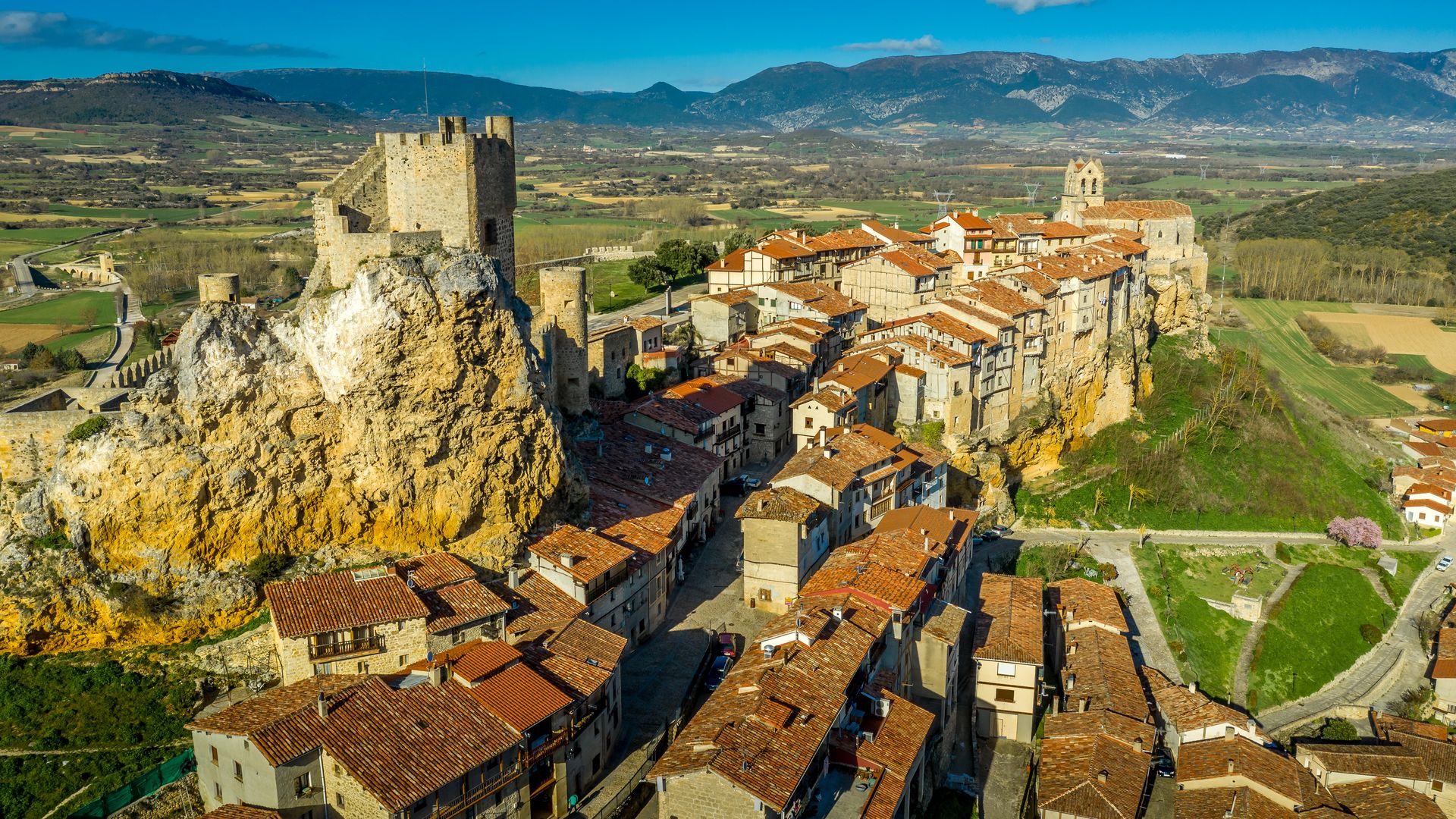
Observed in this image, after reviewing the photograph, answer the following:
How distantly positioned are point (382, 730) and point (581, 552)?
8.49m

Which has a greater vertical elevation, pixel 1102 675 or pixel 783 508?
pixel 783 508

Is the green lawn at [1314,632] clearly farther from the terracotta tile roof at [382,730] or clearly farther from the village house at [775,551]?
the terracotta tile roof at [382,730]

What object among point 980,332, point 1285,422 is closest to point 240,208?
point 980,332

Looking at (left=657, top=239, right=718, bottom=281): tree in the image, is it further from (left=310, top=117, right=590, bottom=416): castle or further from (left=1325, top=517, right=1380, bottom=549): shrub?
(left=1325, top=517, right=1380, bottom=549): shrub

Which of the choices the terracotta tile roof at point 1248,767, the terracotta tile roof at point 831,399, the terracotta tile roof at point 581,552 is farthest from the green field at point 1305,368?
the terracotta tile roof at point 581,552

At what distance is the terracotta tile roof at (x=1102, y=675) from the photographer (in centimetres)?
3250

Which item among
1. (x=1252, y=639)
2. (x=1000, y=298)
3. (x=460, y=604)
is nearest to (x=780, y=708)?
(x=460, y=604)

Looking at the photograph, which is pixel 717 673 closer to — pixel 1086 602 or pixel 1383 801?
pixel 1086 602

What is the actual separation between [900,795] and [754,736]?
12.2ft

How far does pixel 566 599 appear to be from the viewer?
29422 mm

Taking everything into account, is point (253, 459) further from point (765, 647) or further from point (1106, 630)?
point (1106, 630)

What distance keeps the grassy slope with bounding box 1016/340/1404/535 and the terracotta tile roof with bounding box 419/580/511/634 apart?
96.2 feet

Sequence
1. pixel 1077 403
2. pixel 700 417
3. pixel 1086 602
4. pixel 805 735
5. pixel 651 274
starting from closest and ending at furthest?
pixel 805 735 → pixel 1086 602 → pixel 700 417 → pixel 1077 403 → pixel 651 274

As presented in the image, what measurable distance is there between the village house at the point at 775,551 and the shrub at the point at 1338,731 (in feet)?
58.9
